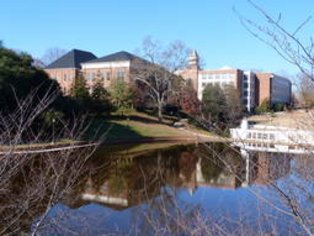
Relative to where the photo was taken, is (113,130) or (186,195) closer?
(186,195)

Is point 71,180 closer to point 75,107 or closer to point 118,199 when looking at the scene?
point 118,199

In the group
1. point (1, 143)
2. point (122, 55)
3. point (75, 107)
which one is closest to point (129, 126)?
point (75, 107)

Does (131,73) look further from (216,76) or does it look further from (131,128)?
(216,76)

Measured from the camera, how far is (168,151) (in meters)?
24.1

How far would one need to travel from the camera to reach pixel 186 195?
11.3 meters

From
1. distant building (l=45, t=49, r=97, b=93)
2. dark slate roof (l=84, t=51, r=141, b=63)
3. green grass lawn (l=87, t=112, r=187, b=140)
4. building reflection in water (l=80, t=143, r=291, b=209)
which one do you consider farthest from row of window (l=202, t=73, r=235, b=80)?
building reflection in water (l=80, t=143, r=291, b=209)

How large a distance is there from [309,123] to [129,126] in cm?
2919

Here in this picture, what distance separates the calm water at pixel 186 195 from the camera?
3326mm

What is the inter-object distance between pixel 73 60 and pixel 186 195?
129 feet

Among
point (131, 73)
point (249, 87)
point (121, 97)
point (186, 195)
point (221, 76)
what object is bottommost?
point (186, 195)

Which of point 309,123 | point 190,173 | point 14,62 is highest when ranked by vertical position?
point 14,62

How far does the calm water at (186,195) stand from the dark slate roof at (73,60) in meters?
27.7

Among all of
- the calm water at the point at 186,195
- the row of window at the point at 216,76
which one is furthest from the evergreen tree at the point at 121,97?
the row of window at the point at 216,76

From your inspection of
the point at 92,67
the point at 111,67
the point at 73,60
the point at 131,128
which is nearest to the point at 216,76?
the point at 111,67
